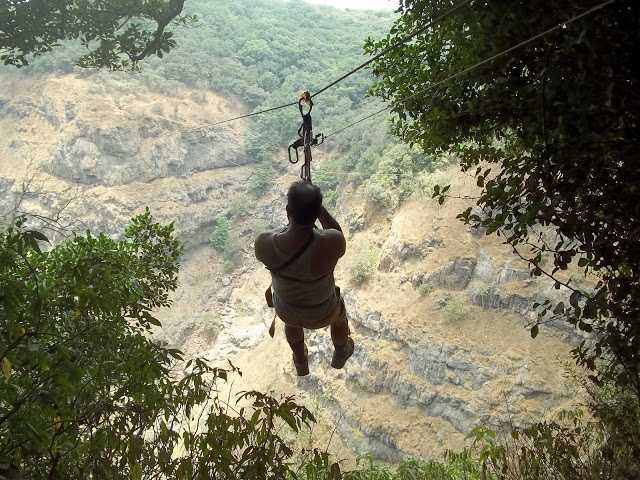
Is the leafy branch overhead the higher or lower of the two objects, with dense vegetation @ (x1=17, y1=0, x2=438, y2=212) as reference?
higher

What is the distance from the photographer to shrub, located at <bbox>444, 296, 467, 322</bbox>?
38.1 feet

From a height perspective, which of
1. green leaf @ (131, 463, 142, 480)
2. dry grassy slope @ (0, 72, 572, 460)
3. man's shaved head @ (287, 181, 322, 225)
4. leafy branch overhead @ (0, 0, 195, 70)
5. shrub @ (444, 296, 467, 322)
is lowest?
dry grassy slope @ (0, 72, 572, 460)

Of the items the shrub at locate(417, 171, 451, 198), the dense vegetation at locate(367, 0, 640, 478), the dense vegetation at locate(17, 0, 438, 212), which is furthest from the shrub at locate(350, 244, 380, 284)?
the dense vegetation at locate(367, 0, 640, 478)

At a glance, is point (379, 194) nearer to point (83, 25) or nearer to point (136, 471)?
point (83, 25)

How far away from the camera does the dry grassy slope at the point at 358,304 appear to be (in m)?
10.3

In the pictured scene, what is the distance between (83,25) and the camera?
27.9 ft

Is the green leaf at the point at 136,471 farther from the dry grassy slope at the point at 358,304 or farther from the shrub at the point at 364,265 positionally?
the shrub at the point at 364,265

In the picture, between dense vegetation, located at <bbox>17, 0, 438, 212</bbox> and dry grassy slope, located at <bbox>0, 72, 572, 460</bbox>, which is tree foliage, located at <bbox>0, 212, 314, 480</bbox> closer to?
dry grassy slope, located at <bbox>0, 72, 572, 460</bbox>

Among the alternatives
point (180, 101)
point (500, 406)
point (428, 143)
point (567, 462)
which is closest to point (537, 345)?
Result: point (500, 406)

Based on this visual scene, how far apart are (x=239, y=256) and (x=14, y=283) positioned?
2073cm

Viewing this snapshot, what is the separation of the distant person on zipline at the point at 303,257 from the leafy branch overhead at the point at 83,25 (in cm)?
661

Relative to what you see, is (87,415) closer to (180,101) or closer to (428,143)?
(428,143)

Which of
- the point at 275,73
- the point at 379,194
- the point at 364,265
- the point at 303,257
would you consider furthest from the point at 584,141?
the point at 275,73

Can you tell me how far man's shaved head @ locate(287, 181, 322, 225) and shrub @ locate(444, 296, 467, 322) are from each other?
9.82 meters
